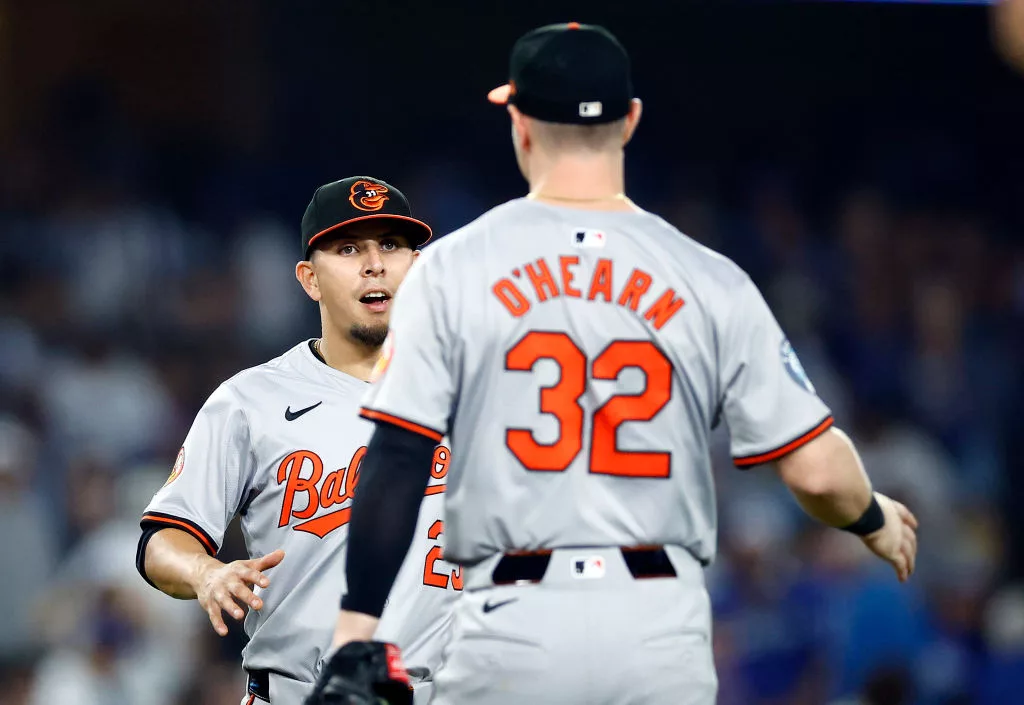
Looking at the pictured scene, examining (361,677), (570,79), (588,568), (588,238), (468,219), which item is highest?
(570,79)

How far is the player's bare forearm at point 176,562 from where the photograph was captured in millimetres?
3404

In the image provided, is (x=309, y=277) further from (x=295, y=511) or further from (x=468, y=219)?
(x=468, y=219)

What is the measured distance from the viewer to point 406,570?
360 cm

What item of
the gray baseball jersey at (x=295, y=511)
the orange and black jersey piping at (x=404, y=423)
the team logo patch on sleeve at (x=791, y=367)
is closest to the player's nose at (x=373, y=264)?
the gray baseball jersey at (x=295, y=511)

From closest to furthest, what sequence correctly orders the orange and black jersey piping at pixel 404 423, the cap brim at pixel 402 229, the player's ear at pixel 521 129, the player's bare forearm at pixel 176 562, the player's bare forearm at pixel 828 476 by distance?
the orange and black jersey piping at pixel 404 423 < the player's bare forearm at pixel 828 476 < the player's ear at pixel 521 129 < the player's bare forearm at pixel 176 562 < the cap brim at pixel 402 229

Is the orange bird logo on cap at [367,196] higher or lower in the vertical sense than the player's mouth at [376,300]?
higher

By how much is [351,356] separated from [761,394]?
145cm

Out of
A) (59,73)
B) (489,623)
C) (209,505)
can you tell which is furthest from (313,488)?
(59,73)

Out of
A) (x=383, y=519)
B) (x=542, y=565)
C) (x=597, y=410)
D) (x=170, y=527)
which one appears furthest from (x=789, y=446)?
(x=170, y=527)

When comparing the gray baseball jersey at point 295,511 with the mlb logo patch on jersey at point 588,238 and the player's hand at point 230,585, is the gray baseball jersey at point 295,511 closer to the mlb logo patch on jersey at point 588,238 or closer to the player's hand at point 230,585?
the player's hand at point 230,585

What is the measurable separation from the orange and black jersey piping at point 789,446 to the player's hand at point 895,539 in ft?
0.71

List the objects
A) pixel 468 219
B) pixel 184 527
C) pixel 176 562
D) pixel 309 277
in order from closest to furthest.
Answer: pixel 176 562 < pixel 184 527 < pixel 309 277 < pixel 468 219

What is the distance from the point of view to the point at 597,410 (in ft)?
8.76

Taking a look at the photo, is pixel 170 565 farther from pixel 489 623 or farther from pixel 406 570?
pixel 489 623
